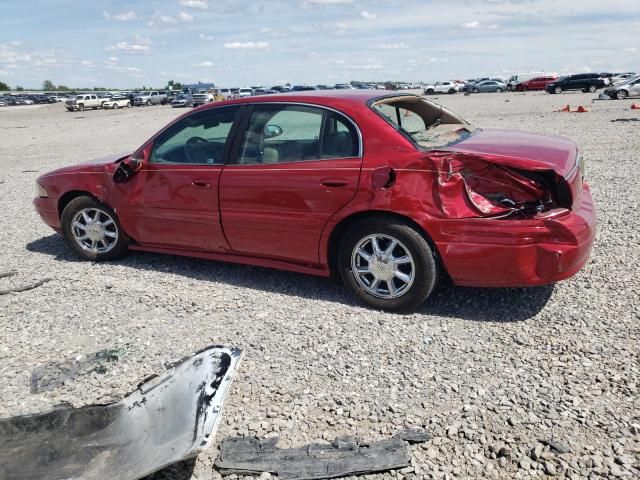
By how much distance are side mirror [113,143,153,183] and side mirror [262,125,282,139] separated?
1.19 metres

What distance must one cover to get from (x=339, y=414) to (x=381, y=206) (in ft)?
5.23

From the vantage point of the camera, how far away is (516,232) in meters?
3.83

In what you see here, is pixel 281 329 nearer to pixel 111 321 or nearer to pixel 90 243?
pixel 111 321

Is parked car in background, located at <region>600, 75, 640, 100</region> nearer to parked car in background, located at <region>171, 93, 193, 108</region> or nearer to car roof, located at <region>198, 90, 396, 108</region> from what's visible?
car roof, located at <region>198, 90, 396, 108</region>

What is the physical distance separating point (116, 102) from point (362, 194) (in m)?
57.8

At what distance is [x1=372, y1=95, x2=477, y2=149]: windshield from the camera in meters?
4.40

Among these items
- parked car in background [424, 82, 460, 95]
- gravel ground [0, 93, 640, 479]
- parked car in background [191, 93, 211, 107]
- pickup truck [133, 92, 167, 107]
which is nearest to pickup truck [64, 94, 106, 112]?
pickup truck [133, 92, 167, 107]

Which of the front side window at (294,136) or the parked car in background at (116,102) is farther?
the parked car in background at (116,102)

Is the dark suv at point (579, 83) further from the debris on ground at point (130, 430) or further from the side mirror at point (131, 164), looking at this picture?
the debris on ground at point (130, 430)

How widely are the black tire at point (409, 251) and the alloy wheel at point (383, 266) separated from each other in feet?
0.08

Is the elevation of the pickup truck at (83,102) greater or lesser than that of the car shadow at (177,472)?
greater

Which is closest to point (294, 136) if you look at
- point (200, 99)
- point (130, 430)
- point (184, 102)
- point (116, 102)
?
point (130, 430)

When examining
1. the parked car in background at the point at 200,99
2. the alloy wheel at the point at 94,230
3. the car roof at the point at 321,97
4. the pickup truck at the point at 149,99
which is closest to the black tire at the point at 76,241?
the alloy wheel at the point at 94,230

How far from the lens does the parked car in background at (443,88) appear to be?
208ft
